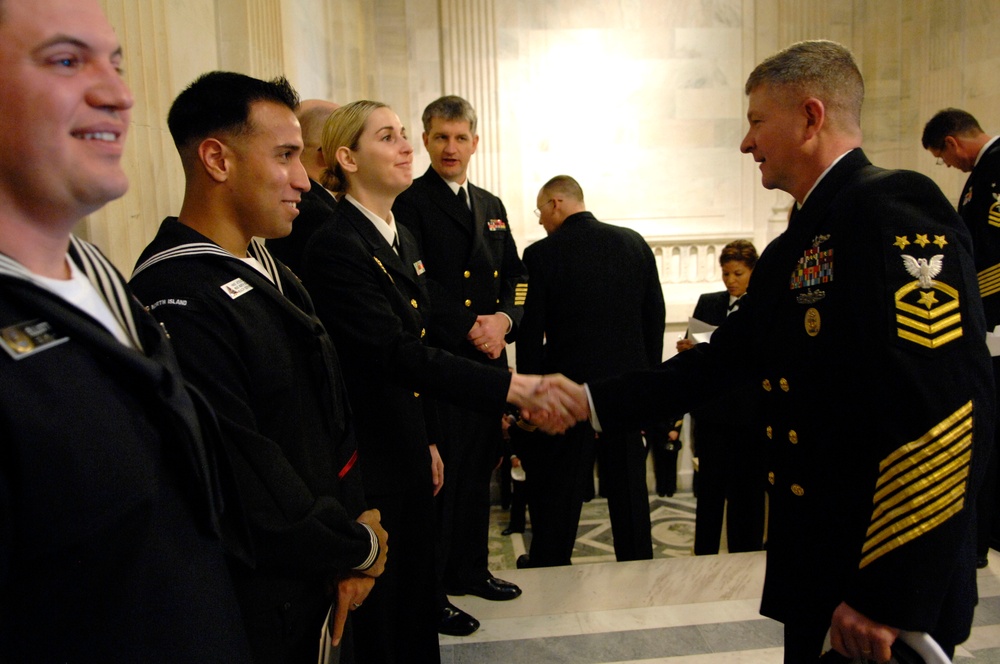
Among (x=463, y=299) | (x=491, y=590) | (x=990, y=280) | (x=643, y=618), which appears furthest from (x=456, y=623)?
(x=990, y=280)

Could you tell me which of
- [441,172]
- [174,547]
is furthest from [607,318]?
[174,547]

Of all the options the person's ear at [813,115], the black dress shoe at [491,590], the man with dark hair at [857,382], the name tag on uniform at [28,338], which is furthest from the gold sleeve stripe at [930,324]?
the black dress shoe at [491,590]

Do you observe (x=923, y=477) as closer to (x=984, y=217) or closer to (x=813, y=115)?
(x=813, y=115)

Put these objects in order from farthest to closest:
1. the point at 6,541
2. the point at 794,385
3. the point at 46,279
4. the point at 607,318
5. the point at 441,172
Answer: the point at 607,318 → the point at 441,172 → the point at 794,385 → the point at 46,279 → the point at 6,541

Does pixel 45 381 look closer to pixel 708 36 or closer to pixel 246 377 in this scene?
pixel 246 377

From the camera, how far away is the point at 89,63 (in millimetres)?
1004

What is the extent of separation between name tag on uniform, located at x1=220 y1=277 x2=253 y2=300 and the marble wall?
6603 mm

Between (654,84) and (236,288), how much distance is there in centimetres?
779

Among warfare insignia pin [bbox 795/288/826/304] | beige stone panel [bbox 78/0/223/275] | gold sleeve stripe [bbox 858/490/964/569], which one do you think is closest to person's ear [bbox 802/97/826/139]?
warfare insignia pin [bbox 795/288/826/304]

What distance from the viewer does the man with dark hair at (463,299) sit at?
3355mm

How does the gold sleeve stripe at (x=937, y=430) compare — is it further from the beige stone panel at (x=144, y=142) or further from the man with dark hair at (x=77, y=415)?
the beige stone panel at (x=144, y=142)

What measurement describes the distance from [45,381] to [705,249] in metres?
8.26

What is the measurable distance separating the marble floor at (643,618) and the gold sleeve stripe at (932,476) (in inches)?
63.0

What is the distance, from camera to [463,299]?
11.8 ft
